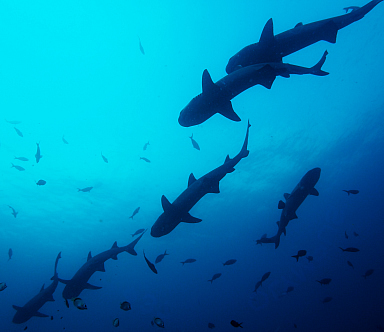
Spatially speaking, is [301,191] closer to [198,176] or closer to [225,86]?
[225,86]

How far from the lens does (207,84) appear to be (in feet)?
13.7

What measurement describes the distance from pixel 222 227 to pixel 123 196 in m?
17.6

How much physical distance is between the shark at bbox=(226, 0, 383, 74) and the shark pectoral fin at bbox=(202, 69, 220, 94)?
2.86 ft

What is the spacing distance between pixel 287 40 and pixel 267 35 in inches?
18.9

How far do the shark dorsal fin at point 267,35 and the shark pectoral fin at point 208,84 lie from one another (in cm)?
144

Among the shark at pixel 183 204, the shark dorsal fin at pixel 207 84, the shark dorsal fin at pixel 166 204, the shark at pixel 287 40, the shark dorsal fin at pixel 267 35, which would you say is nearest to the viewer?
the shark dorsal fin at pixel 207 84

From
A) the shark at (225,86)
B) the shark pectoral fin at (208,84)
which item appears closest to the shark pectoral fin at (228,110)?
the shark at (225,86)

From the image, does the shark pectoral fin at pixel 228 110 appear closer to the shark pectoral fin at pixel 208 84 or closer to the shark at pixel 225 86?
the shark at pixel 225 86

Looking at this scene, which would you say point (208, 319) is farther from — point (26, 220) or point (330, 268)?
point (26, 220)

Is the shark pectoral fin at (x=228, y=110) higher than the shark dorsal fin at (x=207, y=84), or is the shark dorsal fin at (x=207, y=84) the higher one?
the shark dorsal fin at (x=207, y=84)

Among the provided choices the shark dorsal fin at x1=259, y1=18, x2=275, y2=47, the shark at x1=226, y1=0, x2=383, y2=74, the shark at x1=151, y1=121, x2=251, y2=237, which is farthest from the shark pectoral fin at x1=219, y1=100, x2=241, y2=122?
the shark dorsal fin at x1=259, y1=18, x2=275, y2=47

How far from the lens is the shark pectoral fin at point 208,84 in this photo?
4133 millimetres

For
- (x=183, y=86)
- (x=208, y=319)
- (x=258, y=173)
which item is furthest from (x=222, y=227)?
(x=183, y=86)

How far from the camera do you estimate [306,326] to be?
3678 centimetres
